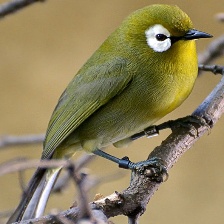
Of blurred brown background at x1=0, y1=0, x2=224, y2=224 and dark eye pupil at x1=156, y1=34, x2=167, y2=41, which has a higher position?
blurred brown background at x1=0, y1=0, x2=224, y2=224

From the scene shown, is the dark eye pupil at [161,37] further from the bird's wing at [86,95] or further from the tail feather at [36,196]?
the tail feather at [36,196]

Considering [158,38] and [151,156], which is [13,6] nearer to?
[158,38]

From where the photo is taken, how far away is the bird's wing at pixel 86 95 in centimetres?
148

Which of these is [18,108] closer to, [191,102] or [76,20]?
[76,20]

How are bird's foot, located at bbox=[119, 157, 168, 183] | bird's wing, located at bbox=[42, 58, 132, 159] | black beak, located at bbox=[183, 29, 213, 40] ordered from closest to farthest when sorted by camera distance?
bird's foot, located at bbox=[119, 157, 168, 183]
black beak, located at bbox=[183, 29, 213, 40]
bird's wing, located at bbox=[42, 58, 132, 159]

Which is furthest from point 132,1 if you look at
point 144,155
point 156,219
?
point 156,219

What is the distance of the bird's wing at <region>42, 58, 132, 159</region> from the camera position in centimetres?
148

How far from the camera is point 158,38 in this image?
1429mm

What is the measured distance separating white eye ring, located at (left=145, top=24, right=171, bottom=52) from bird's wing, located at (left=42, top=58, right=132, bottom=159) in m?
0.08

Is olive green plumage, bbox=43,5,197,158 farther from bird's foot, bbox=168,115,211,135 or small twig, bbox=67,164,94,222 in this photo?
small twig, bbox=67,164,94,222

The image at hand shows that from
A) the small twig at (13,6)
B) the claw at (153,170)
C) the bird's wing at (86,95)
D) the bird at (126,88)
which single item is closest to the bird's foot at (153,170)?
the claw at (153,170)

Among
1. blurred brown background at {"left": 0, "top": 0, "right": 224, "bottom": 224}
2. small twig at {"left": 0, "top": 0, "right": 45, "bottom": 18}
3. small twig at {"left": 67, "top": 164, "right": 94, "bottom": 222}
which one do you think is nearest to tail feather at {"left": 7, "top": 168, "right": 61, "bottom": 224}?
small twig at {"left": 0, "top": 0, "right": 45, "bottom": 18}

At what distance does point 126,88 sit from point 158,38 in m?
0.13

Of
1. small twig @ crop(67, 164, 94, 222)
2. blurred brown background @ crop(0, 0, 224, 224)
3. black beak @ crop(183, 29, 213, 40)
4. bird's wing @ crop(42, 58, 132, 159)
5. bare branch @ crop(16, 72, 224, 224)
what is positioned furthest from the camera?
blurred brown background @ crop(0, 0, 224, 224)
